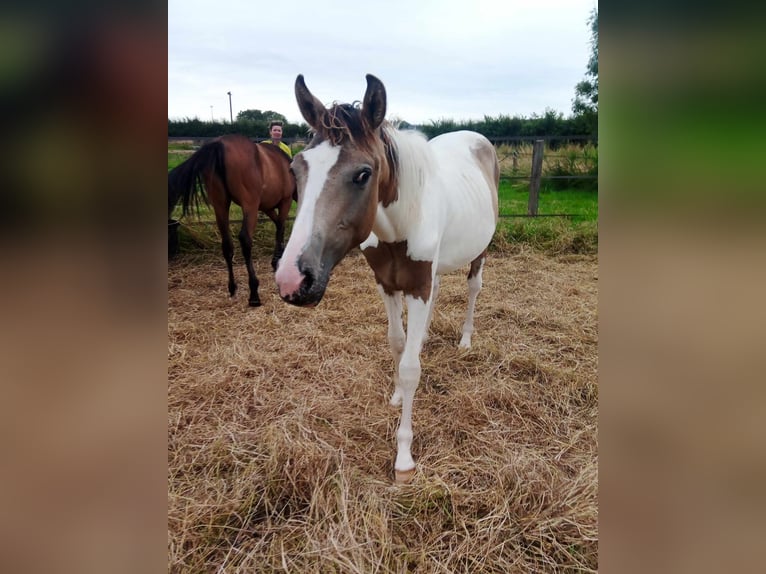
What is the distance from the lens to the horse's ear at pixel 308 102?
1.36 meters

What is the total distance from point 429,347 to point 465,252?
944mm

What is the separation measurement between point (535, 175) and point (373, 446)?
5979mm

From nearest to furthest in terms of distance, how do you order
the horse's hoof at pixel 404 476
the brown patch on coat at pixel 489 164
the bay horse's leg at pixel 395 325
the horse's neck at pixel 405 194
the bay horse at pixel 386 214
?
the bay horse at pixel 386 214 < the horse's neck at pixel 405 194 < the horse's hoof at pixel 404 476 < the bay horse's leg at pixel 395 325 < the brown patch on coat at pixel 489 164

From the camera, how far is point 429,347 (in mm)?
3027

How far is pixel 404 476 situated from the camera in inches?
69.8

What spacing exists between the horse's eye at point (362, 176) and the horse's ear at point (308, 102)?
223mm

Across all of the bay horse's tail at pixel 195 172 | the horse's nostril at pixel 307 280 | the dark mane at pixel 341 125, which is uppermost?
the bay horse's tail at pixel 195 172

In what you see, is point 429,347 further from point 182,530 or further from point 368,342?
point 182,530

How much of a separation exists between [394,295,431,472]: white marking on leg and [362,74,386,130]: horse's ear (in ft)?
2.60

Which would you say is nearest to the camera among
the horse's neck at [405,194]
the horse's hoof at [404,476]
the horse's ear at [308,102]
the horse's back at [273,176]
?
the horse's ear at [308,102]

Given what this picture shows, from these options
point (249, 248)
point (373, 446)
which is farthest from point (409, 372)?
point (249, 248)
